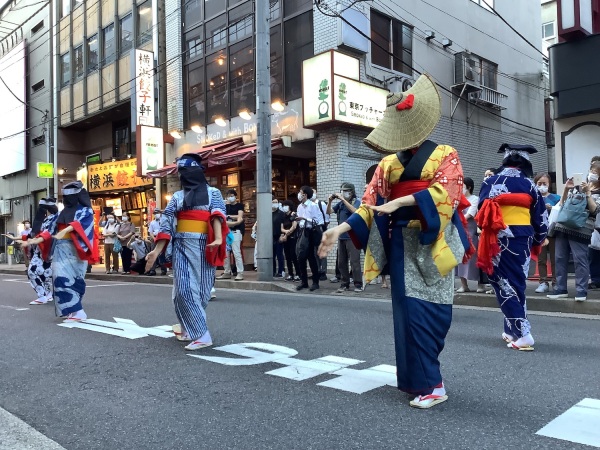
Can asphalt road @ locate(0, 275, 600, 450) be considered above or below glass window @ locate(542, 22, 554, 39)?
below

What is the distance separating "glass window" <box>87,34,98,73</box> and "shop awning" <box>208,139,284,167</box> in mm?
11187

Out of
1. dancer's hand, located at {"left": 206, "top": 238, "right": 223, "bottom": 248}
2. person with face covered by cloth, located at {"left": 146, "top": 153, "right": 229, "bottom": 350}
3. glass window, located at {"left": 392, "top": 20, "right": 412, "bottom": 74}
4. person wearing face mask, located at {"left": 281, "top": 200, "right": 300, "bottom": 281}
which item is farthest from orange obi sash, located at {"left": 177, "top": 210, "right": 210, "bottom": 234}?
glass window, located at {"left": 392, "top": 20, "right": 412, "bottom": 74}

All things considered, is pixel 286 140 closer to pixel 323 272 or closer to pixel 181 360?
pixel 323 272

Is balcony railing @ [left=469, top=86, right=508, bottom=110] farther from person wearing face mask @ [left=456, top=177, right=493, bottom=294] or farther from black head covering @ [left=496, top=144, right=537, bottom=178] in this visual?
black head covering @ [left=496, top=144, right=537, bottom=178]

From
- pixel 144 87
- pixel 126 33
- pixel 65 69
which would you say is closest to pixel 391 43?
pixel 144 87

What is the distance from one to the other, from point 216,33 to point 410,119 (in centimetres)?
1544

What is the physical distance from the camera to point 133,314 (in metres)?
7.59

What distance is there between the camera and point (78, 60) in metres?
25.0

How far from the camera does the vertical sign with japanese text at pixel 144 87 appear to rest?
19.1 metres

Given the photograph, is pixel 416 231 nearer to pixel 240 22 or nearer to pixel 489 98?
pixel 240 22

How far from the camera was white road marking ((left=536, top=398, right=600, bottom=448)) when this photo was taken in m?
2.83

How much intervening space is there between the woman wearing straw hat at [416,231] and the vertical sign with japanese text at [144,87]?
1693 cm

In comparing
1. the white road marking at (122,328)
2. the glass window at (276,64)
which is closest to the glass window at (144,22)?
the glass window at (276,64)

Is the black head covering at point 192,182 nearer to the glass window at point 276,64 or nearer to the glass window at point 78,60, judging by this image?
the glass window at point 276,64
